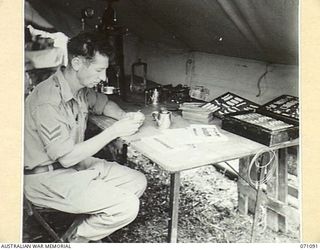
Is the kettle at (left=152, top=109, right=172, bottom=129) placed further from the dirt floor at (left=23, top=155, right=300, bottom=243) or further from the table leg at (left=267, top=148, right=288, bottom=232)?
the table leg at (left=267, top=148, right=288, bottom=232)

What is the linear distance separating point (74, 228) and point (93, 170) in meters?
Result: 0.26

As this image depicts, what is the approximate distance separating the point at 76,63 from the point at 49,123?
292 millimetres

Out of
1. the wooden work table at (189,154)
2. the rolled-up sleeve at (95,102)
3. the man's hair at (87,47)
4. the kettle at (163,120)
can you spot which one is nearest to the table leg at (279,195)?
the wooden work table at (189,154)

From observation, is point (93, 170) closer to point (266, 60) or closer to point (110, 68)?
point (110, 68)

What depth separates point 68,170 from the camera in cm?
166

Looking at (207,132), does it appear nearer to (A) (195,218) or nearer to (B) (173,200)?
(B) (173,200)

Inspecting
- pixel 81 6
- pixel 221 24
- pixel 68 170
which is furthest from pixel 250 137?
pixel 81 6

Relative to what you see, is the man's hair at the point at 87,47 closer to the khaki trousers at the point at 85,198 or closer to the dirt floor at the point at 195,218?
the khaki trousers at the point at 85,198

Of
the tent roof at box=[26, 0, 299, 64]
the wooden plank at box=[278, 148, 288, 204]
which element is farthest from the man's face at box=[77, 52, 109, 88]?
the wooden plank at box=[278, 148, 288, 204]

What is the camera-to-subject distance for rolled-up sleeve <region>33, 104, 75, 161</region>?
1562mm

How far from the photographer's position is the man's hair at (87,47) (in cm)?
169

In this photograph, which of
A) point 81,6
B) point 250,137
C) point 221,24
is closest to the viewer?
point 250,137

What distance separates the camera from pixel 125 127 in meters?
1.71

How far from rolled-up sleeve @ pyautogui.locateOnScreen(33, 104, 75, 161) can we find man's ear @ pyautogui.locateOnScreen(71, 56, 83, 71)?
0.22m
